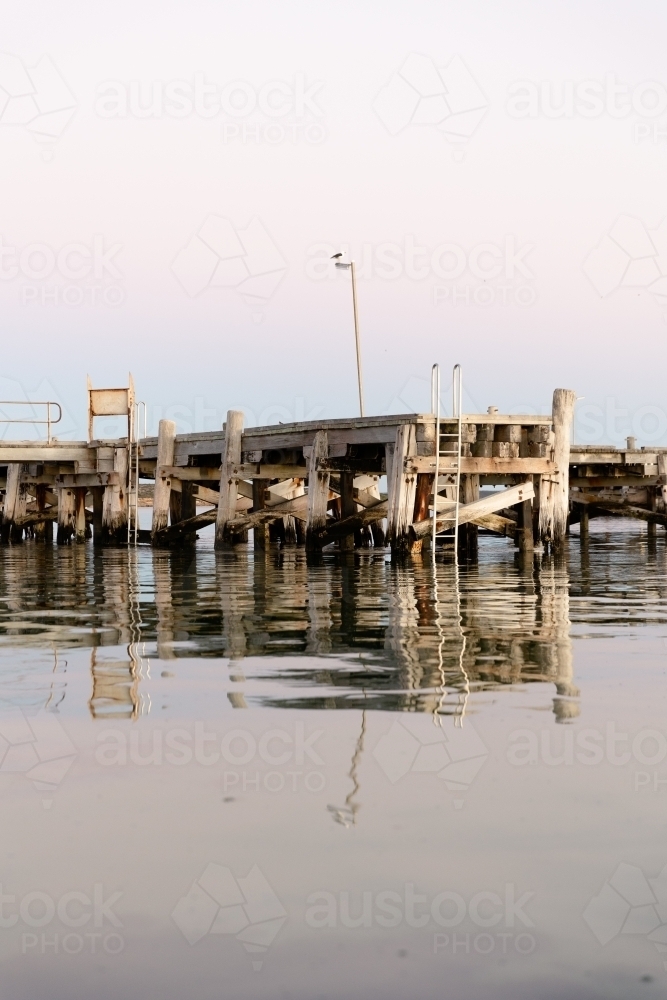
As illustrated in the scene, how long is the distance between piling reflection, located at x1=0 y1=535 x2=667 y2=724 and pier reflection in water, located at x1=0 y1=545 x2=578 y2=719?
0.01 meters

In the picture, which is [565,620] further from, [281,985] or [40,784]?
[281,985]

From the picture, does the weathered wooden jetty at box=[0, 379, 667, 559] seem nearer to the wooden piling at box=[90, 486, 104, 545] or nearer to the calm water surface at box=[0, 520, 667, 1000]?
the wooden piling at box=[90, 486, 104, 545]

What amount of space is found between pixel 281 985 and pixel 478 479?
68.4 ft

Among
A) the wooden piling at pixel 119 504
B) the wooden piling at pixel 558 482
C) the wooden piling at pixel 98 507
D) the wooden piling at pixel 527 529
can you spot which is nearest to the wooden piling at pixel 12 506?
the wooden piling at pixel 98 507

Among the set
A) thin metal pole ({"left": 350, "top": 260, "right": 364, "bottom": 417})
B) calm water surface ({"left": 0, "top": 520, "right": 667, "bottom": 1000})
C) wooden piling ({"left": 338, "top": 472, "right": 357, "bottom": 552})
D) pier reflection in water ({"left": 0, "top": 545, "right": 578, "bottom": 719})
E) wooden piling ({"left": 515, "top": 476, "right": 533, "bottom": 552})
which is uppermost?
thin metal pole ({"left": 350, "top": 260, "right": 364, "bottom": 417})

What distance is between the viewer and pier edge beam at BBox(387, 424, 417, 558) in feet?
67.4

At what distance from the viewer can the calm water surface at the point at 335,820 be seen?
3.00 metres

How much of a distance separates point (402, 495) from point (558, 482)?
11.4ft

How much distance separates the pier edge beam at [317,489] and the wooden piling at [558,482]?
3.98 metres

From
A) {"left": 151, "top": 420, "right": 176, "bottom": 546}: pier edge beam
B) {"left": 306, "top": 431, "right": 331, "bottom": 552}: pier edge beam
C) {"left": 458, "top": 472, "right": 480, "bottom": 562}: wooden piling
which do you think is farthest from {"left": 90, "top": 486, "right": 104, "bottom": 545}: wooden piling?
{"left": 458, "top": 472, "right": 480, "bottom": 562}: wooden piling

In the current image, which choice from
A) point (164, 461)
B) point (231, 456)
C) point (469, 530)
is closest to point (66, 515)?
point (164, 461)

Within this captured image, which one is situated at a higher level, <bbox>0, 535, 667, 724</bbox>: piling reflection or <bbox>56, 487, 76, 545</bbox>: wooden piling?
<bbox>56, 487, 76, 545</bbox>: wooden piling

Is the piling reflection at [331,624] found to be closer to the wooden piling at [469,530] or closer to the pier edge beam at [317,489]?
the pier edge beam at [317,489]

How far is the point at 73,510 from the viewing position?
115ft
